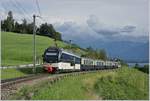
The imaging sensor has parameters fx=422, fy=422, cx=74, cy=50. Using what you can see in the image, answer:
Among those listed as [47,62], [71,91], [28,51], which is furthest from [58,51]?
[28,51]

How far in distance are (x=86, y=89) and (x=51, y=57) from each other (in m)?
15.8

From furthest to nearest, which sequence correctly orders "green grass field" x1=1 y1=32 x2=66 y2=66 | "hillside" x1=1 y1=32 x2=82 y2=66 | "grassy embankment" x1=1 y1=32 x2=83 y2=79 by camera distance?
"green grass field" x1=1 y1=32 x2=66 y2=66
"hillside" x1=1 y1=32 x2=82 y2=66
"grassy embankment" x1=1 y1=32 x2=83 y2=79

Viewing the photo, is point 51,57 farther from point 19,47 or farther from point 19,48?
point 19,47

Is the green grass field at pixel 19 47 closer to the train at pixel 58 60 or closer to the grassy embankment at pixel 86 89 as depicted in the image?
the train at pixel 58 60

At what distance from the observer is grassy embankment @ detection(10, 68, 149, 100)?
2420 centimetres

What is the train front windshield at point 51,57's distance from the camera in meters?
50.1

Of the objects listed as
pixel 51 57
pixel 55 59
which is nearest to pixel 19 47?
pixel 51 57

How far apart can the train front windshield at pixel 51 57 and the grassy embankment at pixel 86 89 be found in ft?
20.1

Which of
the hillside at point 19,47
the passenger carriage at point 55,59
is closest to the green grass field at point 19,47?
the hillside at point 19,47

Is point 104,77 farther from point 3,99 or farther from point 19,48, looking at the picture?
point 19,48

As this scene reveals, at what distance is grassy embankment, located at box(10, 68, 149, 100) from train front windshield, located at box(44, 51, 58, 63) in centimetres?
612

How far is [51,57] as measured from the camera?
5034 cm

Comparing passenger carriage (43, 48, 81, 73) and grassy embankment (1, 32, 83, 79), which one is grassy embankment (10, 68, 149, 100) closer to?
passenger carriage (43, 48, 81, 73)

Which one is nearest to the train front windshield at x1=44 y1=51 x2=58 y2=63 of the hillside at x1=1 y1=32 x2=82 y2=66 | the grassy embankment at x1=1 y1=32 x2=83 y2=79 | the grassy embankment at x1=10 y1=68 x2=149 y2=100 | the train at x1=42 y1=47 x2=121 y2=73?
the train at x1=42 y1=47 x2=121 y2=73
